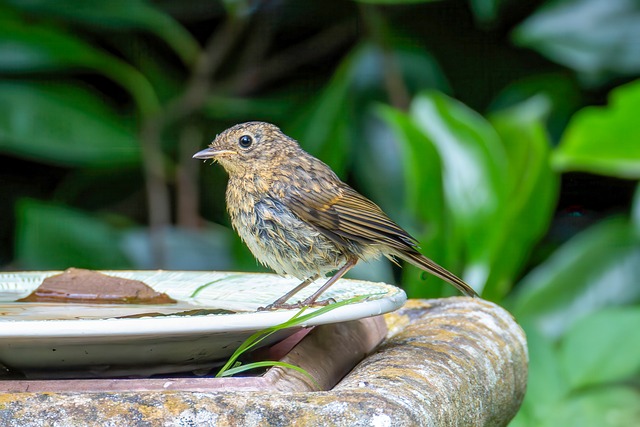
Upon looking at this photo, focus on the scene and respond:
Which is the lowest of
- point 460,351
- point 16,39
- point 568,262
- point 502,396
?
point 568,262

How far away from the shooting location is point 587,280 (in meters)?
3.56

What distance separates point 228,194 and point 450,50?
2330 mm

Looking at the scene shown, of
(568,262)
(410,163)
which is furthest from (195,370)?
(568,262)

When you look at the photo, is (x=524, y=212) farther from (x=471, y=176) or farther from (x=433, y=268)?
(x=433, y=268)

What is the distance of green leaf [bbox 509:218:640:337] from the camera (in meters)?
3.51

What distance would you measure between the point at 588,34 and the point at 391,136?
2.79ft

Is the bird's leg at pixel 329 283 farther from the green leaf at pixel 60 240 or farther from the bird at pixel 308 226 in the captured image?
the green leaf at pixel 60 240

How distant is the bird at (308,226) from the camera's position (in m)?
2.00

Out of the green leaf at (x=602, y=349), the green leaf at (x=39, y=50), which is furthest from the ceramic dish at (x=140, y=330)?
the green leaf at (x=39, y=50)

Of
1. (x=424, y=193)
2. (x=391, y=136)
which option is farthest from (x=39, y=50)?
(x=424, y=193)

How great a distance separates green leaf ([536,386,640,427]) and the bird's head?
130cm

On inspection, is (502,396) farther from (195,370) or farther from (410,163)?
(410,163)

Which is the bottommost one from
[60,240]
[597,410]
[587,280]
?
[597,410]

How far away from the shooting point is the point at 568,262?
3527mm
